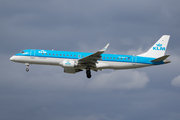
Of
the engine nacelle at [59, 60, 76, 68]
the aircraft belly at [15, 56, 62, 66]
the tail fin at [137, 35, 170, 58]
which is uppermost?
the tail fin at [137, 35, 170, 58]

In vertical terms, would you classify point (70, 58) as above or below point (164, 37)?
below

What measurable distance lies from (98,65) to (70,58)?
5295 mm

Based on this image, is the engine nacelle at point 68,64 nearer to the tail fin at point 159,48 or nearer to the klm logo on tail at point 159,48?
the tail fin at point 159,48

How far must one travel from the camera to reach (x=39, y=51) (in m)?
53.2

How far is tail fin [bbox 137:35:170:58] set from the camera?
2245 inches

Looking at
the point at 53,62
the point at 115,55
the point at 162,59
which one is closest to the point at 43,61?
the point at 53,62

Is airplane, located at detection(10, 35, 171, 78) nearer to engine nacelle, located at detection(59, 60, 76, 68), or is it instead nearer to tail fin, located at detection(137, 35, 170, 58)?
engine nacelle, located at detection(59, 60, 76, 68)

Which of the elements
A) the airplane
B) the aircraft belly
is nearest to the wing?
the airplane

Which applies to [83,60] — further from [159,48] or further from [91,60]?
[159,48]

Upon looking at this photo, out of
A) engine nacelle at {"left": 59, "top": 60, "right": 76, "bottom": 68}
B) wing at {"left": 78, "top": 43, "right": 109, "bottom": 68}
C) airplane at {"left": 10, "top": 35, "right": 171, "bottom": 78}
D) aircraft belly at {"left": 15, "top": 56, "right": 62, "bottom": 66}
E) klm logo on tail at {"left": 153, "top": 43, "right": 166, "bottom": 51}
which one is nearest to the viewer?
wing at {"left": 78, "top": 43, "right": 109, "bottom": 68}

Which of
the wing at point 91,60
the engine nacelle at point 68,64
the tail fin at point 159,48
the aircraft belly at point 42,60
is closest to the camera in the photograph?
the wing at point 91,60

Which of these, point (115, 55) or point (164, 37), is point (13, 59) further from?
point (164, 37)

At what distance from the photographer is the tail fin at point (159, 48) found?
2245 inches

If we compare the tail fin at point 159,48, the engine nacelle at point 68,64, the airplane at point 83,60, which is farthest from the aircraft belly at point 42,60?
the tail fin at point 159,48
